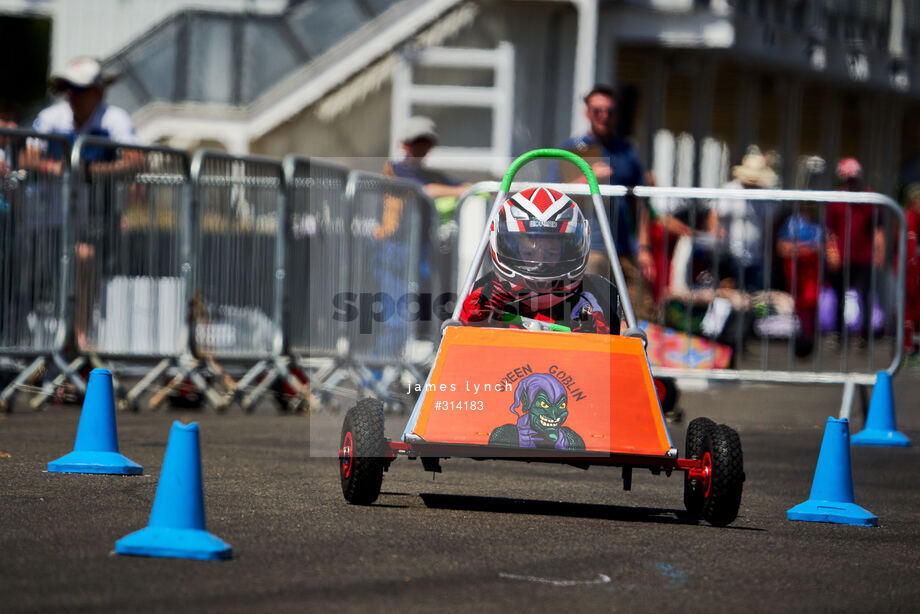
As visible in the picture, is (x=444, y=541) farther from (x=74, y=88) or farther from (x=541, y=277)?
(x=74, y=88)

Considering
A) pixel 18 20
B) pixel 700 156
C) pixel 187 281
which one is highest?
pixel 18 20

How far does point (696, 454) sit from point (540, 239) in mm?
1214

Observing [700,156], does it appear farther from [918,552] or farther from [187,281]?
[918,552]

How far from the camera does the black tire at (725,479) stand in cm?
765

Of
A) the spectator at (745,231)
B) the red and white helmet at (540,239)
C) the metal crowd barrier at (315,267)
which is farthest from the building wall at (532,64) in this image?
the red and white helmet at (540,239)

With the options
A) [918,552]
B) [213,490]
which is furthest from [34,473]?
[918,552]

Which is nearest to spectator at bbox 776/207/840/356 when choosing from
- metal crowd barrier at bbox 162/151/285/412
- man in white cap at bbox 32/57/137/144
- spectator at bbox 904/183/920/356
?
spectator at bbox 904/183/920/356

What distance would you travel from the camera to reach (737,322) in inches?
546

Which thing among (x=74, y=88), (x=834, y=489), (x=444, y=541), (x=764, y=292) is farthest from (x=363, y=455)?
(x=764, y=292)

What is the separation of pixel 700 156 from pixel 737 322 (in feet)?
36.5

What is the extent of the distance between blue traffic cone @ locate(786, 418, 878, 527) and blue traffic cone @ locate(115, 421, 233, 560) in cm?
302

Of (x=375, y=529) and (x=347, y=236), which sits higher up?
(x=347, y=236)

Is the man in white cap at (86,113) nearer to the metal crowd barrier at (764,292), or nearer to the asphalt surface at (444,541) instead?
the metal crowd barrier at (764,292)

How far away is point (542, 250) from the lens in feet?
27.5
